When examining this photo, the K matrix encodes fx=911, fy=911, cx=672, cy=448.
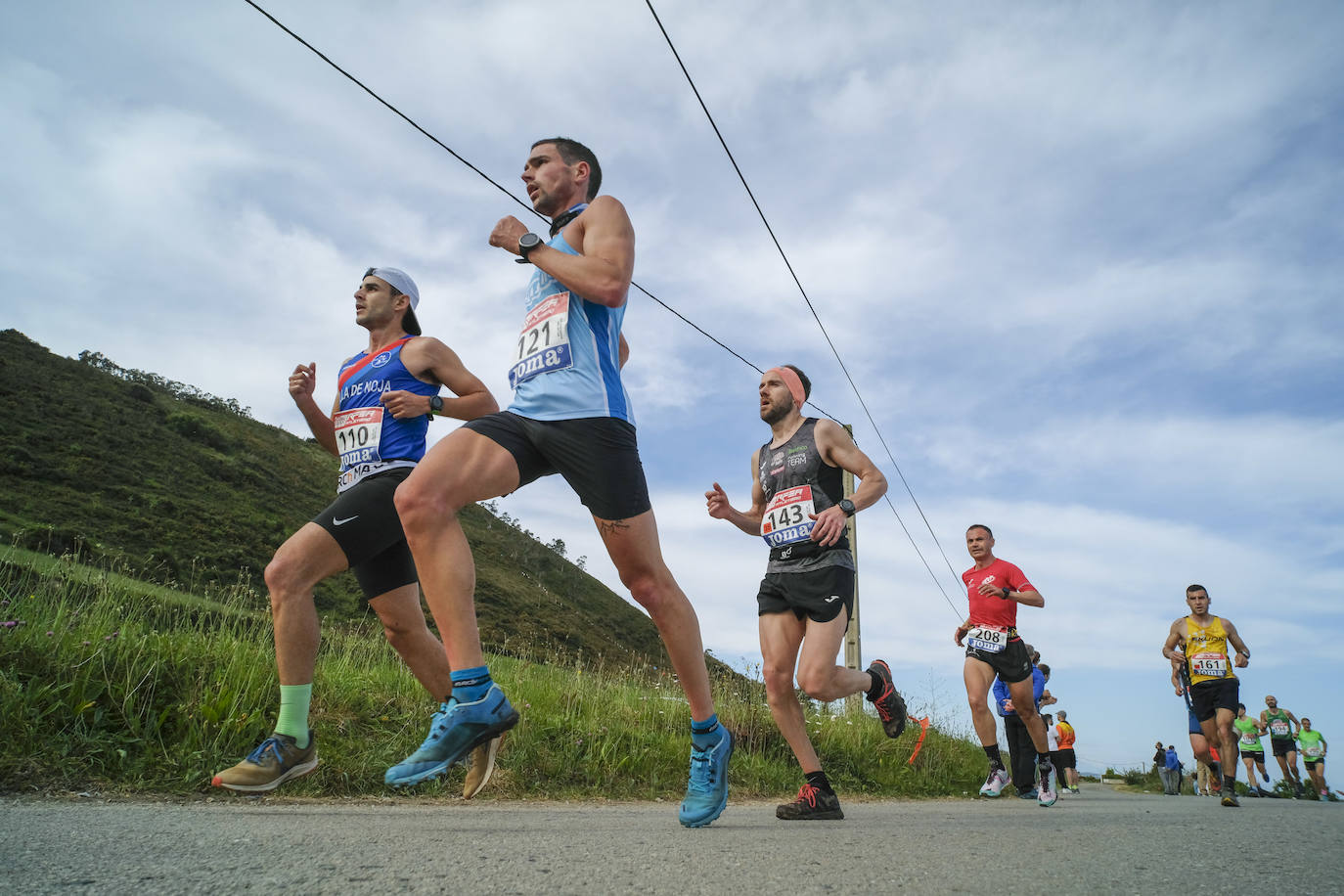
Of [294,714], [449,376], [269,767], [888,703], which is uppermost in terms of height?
[449,376]

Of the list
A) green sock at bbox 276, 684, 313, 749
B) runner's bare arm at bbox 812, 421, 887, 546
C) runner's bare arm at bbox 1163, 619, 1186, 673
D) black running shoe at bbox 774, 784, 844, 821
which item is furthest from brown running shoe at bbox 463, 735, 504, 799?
runner's bare arm at bbox 1163, 619, 1186, 673

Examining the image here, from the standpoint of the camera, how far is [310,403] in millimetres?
4523

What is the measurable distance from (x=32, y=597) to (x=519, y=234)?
4.27 m

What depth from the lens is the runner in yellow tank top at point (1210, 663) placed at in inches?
367

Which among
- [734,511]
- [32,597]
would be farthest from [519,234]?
[32,597]

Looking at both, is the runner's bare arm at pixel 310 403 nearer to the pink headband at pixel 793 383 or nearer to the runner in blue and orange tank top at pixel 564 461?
the runner in blue and orange tank top at pixel 564 461

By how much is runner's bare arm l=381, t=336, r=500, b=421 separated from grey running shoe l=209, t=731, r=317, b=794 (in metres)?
1.57

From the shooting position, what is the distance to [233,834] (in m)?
2.62

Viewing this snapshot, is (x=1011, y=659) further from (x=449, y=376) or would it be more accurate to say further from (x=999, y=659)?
(x=449, y=376)

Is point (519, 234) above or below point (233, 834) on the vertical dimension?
above

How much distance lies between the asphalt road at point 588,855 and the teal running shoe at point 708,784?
7cm

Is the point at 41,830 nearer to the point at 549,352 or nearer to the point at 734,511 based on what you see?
the point at 549,352

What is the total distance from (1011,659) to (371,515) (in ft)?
19.5

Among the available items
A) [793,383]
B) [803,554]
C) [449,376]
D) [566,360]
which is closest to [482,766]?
[566,360]
